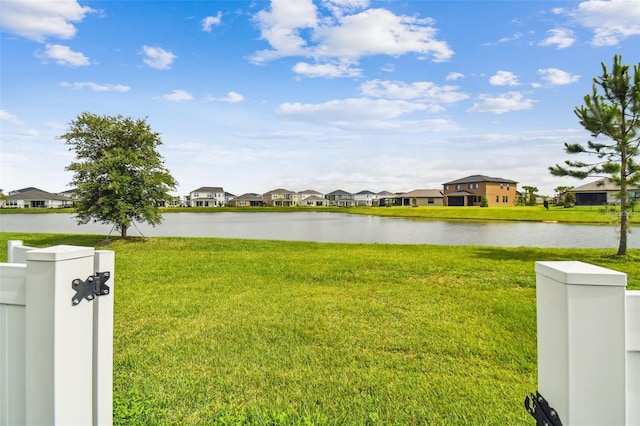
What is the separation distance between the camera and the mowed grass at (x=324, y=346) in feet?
9.53

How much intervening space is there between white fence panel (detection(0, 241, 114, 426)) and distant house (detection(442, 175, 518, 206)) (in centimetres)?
6443

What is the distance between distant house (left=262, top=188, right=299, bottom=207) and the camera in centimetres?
10867

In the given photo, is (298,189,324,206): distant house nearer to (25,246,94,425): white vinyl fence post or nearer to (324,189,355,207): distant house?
(324,189,355,207): distant house

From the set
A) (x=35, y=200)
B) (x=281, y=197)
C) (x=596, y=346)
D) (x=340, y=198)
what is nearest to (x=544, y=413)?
(x=596, y=346)

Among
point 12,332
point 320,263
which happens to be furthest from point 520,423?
point 320,263

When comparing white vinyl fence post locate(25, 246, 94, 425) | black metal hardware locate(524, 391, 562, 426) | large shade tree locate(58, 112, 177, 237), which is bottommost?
black metal hardware locate(524, 391, 562, 426)

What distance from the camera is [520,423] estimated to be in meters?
2.69

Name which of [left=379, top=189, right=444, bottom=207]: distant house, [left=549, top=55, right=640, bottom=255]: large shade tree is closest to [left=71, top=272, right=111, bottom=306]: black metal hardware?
[left=549, top=55, right=640, bottom=255]: large shade tree

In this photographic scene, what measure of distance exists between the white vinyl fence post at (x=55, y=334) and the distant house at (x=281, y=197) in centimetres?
10496

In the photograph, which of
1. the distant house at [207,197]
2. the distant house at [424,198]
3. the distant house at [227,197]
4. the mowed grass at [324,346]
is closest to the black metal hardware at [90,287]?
the mowed grass at [324,346]

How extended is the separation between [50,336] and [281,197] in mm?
110455

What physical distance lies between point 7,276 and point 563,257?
14224 millimetres

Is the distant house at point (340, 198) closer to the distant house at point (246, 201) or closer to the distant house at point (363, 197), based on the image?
the distant house at point (363, 197)

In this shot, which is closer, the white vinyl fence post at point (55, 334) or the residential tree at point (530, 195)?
the white vinyl fence post at point (55, 334)
